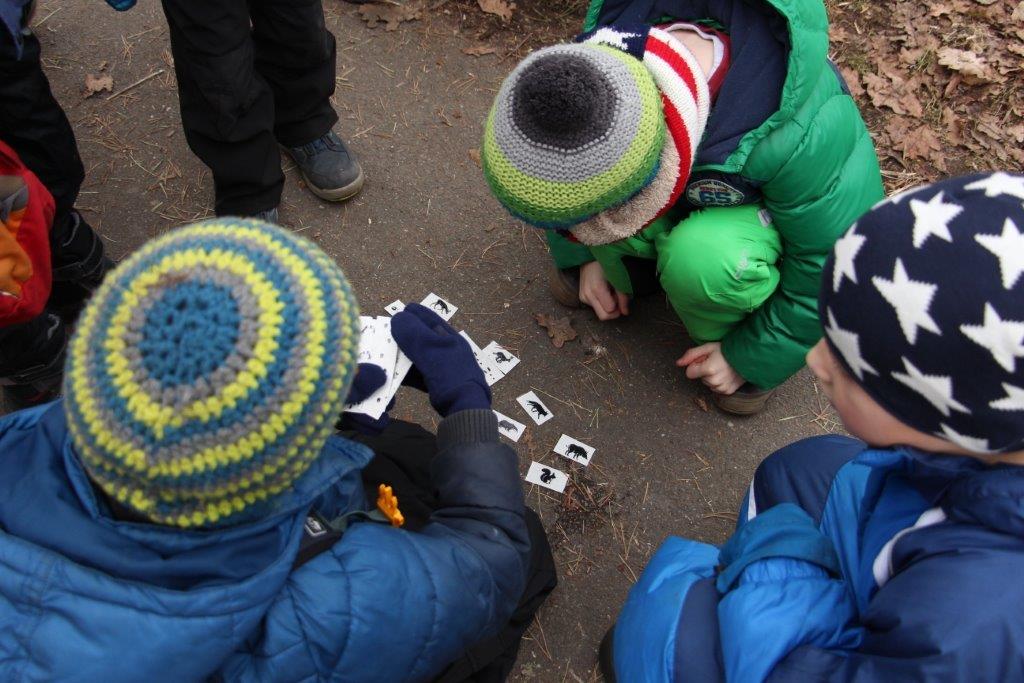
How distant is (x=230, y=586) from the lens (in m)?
1.16

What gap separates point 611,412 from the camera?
265 cm

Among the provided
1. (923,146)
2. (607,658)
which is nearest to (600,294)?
(607,658)

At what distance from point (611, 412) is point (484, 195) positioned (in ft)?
3.77

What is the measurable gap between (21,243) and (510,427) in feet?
5.25

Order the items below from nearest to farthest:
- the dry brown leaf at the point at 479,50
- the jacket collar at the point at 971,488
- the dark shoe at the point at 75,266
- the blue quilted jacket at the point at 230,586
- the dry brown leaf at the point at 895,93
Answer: the blue quilted jacket at the point at 230,586
the jacket collar at the point at 971,488
the dark shoe at the point at 75,266
the dry brown leaf at the point at 895,93
the dry brown leaf at the point at 479,50

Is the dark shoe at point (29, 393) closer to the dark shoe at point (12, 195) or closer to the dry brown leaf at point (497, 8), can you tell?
the dark shoe at point (12, 195)

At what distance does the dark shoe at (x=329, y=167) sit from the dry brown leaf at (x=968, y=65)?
2845 mm

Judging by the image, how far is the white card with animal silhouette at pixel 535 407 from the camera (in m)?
2.64

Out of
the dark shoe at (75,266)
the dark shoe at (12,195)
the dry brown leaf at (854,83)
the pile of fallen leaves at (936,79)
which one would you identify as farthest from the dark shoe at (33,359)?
the dry brown leaf at (854,83)

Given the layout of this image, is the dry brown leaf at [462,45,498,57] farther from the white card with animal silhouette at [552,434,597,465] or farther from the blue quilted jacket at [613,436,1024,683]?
the blue quilted jacket at [613,436,1024,683]

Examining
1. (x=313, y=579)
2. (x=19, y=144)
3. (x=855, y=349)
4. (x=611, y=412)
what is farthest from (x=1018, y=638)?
(x=19, y=144)

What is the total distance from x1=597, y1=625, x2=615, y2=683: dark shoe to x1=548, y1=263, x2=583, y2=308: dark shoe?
1.22 metres

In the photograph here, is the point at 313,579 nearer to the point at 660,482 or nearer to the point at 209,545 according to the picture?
the point at 209,545

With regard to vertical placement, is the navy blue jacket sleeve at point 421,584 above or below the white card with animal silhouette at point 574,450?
above
